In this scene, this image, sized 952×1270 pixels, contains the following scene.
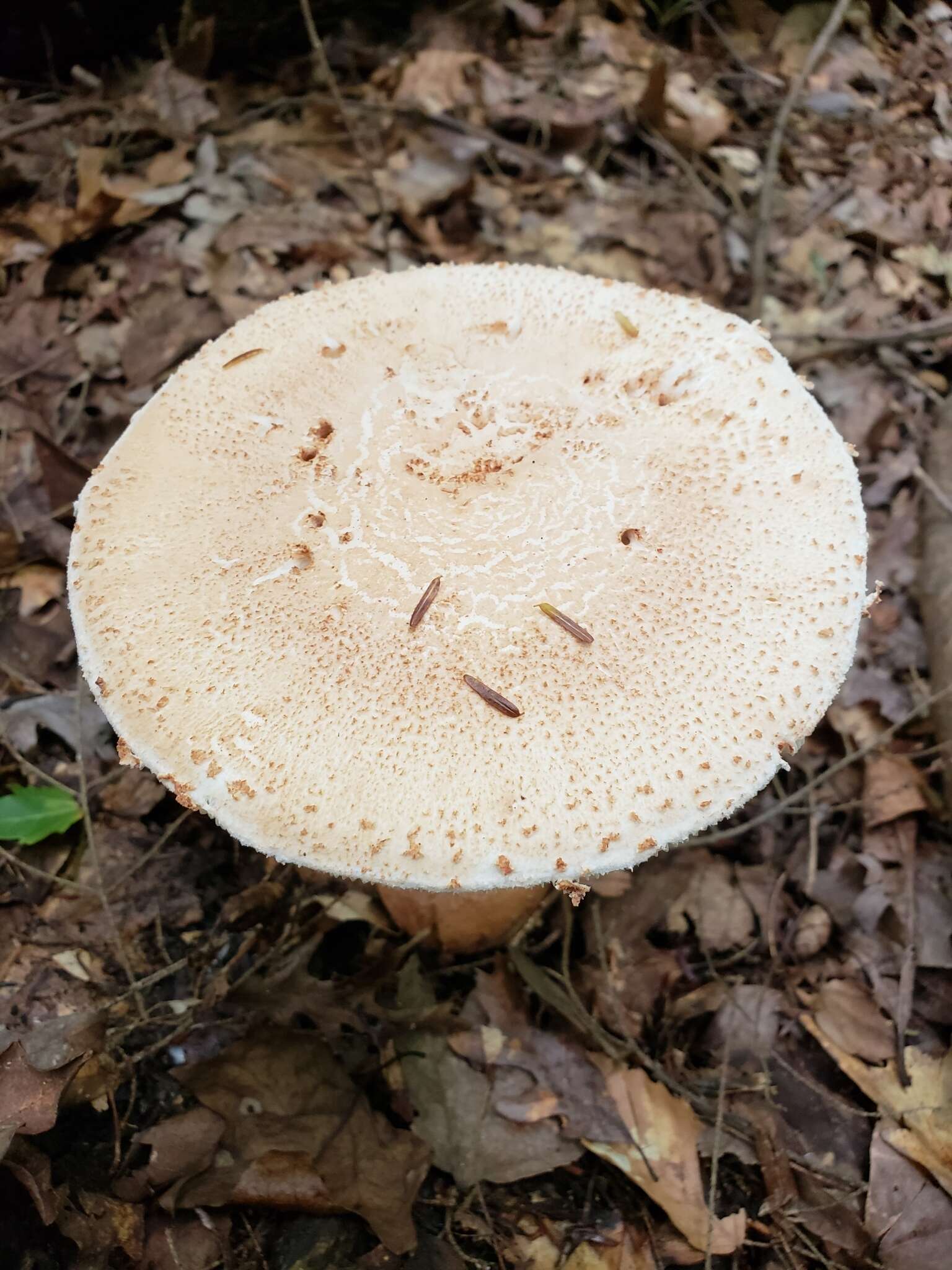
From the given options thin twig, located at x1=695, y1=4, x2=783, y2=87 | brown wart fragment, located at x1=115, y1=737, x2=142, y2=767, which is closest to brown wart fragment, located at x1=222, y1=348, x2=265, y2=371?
brown wart fragment, located at x1=115, y1=737, x2=142, y2=767

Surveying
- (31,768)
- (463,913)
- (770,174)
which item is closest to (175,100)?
(770,174)

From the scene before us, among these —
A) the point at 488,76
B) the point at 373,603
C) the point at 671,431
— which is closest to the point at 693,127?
the point at 488,76

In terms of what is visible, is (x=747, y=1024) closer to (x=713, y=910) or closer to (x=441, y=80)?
(x=713, y=910)

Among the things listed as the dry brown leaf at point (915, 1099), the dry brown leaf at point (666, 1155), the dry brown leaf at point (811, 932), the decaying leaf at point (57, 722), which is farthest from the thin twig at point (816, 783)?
the decaying leaf at point (57, 722)

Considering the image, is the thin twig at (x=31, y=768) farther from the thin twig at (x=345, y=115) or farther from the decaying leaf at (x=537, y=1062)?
the thin twig at (x=345, y=115)

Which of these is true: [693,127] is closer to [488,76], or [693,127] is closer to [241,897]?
[488,76]
